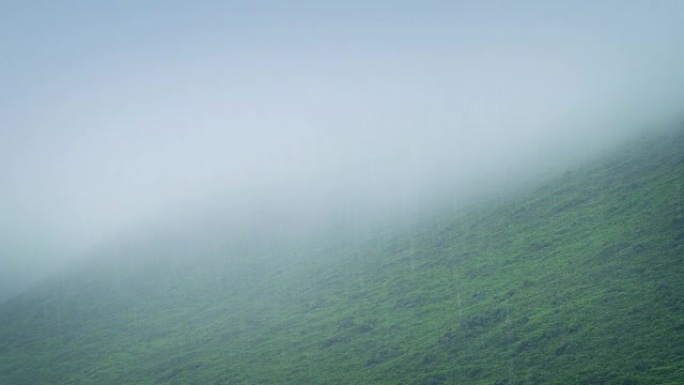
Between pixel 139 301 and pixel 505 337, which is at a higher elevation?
pixel 139 301

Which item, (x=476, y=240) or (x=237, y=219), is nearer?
(x=476, y=240)

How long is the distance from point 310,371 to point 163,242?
457ft

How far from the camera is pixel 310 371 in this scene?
70750mm

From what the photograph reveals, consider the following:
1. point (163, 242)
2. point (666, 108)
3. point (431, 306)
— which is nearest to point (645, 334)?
point (431, 306)

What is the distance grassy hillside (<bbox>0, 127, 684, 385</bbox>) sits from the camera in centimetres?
5394

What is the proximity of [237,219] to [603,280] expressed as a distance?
14847 cm

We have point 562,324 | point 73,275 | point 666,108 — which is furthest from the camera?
point 73,275

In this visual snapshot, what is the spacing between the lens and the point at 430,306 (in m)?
81.5

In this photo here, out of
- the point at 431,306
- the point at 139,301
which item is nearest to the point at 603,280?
the point at 431,306

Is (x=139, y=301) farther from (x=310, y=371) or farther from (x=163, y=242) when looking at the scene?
(x=310, y=371)

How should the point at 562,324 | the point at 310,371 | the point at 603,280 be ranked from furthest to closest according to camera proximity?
the point at 310,371 < the point at 603,280 < the point at 562,324

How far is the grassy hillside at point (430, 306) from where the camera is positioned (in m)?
53.9

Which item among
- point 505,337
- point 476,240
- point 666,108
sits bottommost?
point 505,337

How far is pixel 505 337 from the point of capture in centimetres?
6056
